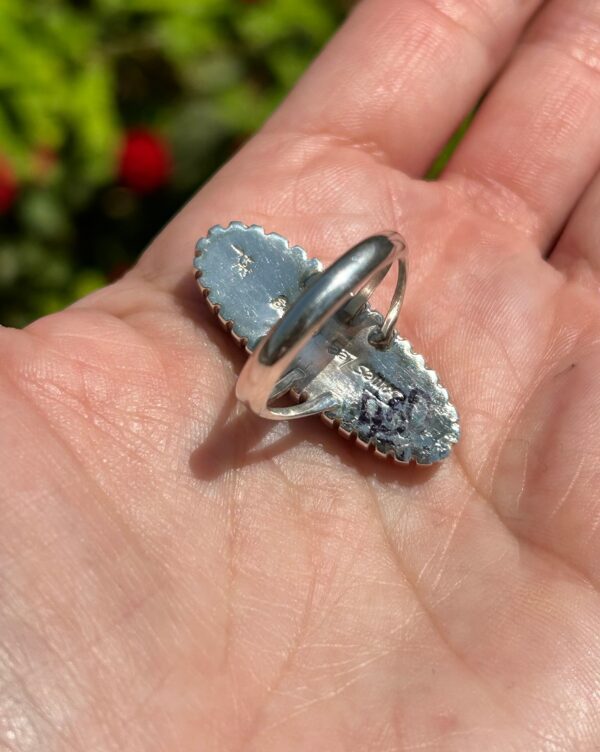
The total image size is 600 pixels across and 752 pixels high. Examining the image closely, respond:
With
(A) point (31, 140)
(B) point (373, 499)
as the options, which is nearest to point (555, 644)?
(B) point (373, 499)

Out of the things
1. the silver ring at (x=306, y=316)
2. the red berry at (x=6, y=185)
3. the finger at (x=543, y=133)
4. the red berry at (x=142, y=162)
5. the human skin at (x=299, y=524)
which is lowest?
the red berry at (x=6, y=185)

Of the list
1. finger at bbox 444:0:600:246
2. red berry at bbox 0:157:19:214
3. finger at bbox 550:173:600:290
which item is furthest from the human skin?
red berry at bbox 0:157:19:214

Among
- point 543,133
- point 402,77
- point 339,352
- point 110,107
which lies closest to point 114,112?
point 110,107

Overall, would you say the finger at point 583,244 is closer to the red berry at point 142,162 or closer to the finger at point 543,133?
the finger at point 543,133

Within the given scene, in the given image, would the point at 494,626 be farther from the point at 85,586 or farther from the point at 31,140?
the point at 31,140

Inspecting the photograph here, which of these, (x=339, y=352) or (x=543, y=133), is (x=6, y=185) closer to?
(x=339, y=352)

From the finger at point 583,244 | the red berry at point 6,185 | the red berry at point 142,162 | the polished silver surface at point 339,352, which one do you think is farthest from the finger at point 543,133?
the red berry at point 6,185
